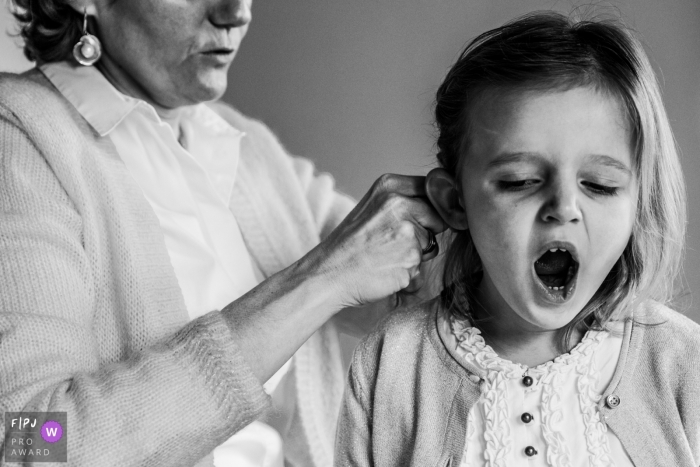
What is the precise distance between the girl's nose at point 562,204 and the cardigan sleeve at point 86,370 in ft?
1.58

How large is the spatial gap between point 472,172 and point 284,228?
560 millimetres

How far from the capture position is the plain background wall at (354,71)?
69.8 inches

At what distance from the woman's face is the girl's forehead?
0.52 m

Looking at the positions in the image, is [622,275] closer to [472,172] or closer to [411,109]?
[472,172]

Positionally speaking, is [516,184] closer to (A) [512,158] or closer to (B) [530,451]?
(A) [512,158]

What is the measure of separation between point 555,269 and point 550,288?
0.13 feet

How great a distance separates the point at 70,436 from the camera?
926 millimetres

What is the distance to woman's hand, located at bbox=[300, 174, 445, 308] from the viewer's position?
1168mm

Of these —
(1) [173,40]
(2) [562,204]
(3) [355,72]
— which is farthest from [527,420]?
(3) [355,72]

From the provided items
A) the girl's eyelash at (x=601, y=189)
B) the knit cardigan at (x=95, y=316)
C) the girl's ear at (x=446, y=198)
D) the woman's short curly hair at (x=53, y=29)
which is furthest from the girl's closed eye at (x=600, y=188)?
the woman's short curly hair at (x=53, y=29)

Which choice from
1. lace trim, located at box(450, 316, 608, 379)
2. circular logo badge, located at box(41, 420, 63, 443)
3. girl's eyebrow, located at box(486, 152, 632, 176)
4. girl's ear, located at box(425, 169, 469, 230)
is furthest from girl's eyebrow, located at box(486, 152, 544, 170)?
circular logo badge, located at box(41, 420, 63, 443)

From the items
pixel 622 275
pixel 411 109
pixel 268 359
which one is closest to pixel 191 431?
pixel 268 359

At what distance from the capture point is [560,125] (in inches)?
39.6

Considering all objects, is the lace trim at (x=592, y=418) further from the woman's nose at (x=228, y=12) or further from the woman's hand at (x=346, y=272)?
the woman's nose at (x=228, y=12)
